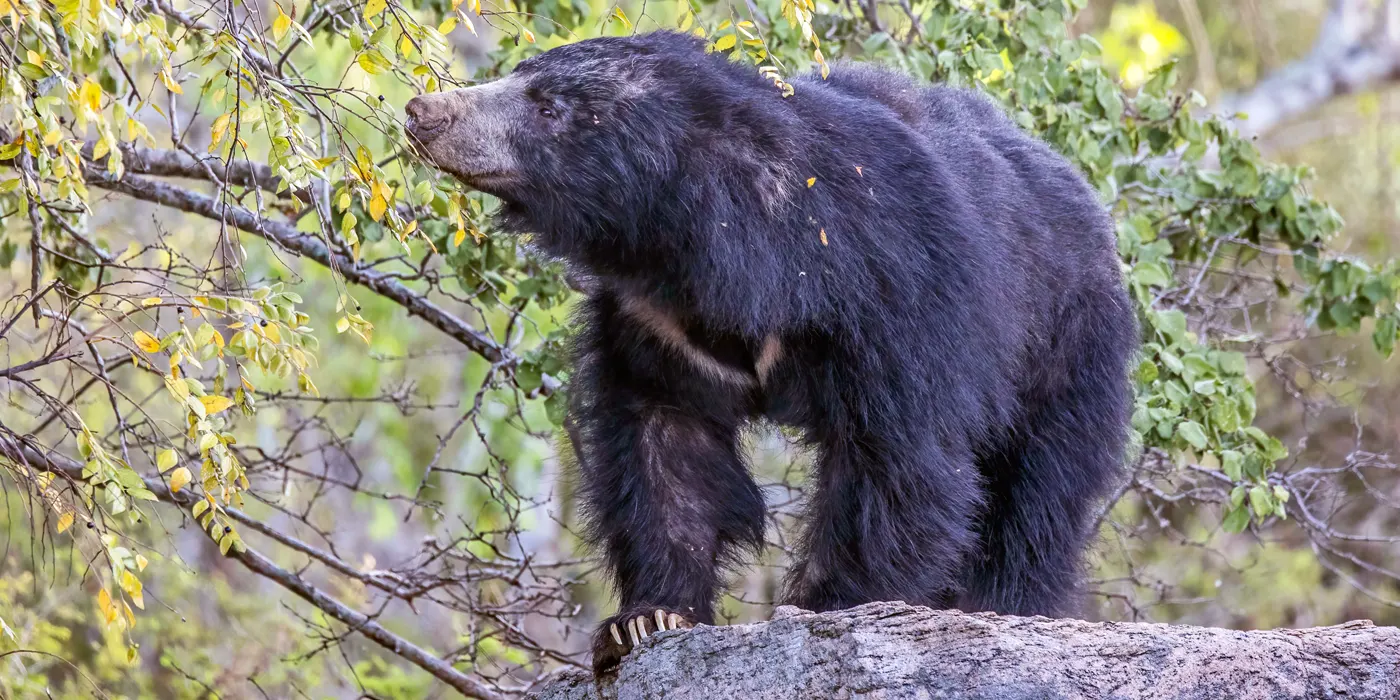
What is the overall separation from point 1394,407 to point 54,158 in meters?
11.4

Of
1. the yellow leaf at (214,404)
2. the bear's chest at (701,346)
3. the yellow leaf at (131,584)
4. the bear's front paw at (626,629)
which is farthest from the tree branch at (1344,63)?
the yellow leaf at (131,584)

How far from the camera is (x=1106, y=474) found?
4.41 m

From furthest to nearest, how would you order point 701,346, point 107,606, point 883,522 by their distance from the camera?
point 701,346 < point 883,522 < point 107,606

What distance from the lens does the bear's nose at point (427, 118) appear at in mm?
3631

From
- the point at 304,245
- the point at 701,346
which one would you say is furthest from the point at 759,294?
the point at 304,245

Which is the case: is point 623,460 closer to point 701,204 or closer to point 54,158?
point 701,204

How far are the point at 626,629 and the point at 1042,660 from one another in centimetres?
118

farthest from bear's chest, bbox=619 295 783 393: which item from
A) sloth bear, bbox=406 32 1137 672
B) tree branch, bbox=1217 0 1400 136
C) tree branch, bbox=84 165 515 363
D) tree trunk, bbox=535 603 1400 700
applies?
tree branch, bbox=1217 0 1400 136

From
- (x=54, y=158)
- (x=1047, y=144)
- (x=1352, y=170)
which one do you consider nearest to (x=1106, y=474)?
(x=1047, y=144)

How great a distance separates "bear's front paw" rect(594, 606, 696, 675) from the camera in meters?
3.52

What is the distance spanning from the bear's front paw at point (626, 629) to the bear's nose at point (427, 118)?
4.33ft

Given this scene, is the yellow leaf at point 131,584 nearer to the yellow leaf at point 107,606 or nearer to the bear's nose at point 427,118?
the yellow leaf at point 107,606

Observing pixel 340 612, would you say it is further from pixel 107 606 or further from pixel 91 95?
pixel 91 95

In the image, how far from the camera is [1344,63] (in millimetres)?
10195
